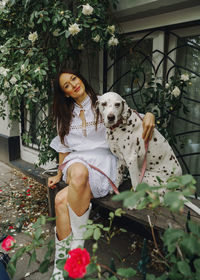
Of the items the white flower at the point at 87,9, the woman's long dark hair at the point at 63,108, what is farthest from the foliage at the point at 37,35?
the woman's long dark hair at the point at 63,108

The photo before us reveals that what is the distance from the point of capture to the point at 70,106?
270cm

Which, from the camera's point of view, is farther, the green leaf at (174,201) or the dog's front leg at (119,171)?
the dog's front leg at (119,171)

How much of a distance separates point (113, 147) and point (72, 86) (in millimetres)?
760

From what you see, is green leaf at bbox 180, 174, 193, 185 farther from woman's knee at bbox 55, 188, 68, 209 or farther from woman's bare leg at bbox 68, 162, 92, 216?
woman's knee at bbox 55, 188, 68, 209

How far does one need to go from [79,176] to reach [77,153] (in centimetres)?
45

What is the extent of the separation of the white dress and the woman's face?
134 millimetres

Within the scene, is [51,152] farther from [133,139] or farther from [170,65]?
[170,65]

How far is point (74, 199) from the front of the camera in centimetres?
220

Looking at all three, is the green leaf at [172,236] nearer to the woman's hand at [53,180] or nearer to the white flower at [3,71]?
the woman's hand at [53,180]

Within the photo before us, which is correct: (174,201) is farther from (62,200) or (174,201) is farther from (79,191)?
(62,200)

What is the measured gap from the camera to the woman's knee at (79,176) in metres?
2.21

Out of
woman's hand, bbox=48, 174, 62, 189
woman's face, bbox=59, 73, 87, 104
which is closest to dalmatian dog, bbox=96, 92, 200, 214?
woman's face, bbox=59, 73, 87, 104

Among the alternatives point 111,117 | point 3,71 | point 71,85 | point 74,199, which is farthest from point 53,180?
point 3,71

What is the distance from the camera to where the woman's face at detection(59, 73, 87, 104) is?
251 centimetres
